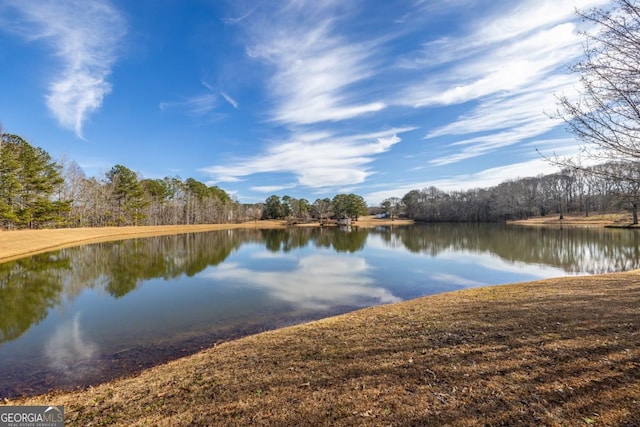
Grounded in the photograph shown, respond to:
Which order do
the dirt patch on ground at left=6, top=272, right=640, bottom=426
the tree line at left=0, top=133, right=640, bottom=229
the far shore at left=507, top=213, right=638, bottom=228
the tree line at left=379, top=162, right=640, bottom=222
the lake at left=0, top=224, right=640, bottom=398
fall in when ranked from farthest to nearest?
the tree line at left=379, top=162, right=640, bottom=222, the far shore at left=507, top=213, right=638, bottom=228, the tree line at left=0, top=133, right=640, bottom=229, the lake at left=0, top=224, right=640, bottom=398, the dirt patch on ground at left=6, top=272, right=640, bottom=426

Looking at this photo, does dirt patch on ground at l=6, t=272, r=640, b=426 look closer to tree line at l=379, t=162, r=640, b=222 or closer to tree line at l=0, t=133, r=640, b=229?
tree line at l=0, t=133, r=640, b=229

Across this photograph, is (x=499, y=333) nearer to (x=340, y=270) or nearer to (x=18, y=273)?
(x=340, y=270)

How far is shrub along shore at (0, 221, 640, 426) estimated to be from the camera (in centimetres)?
327

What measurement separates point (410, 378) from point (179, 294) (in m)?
11.3

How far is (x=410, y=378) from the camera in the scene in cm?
401

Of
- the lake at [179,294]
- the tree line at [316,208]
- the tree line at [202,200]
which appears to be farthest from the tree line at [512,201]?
the lake at [179,294]

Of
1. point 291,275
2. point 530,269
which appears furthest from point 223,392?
point 530,269

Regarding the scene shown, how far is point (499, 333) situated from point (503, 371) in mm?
1625

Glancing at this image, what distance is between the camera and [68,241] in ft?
108

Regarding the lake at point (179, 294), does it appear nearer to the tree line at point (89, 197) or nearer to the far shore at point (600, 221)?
the tree line at point (89, 197)

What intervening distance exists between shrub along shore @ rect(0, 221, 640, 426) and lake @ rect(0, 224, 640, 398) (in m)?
1.85

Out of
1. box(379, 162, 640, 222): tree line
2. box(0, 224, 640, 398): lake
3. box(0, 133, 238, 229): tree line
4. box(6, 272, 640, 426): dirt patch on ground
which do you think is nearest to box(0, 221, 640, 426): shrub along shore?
box(6, 272, 640, 426): dirt patch on ground

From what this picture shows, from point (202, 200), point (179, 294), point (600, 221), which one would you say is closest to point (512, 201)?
point (600, 221)

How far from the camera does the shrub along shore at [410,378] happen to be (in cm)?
327
